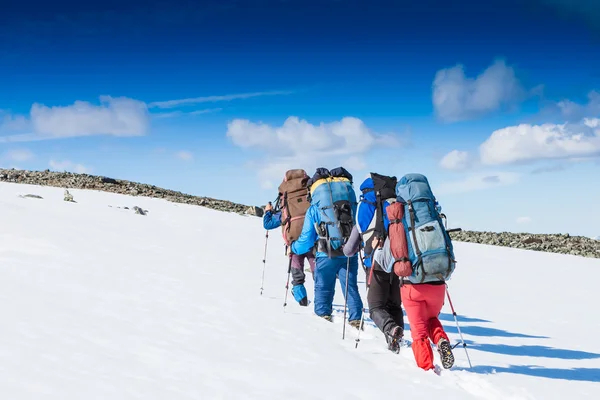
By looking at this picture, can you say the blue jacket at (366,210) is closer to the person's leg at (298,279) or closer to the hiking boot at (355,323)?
the hiking boot at (355,323)

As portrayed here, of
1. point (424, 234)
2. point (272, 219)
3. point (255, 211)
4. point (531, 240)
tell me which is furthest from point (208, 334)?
point (531, 240)

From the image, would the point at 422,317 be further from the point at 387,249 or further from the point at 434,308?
the point at 387,249

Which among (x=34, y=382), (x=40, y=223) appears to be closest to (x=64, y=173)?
(x=40, y=223)

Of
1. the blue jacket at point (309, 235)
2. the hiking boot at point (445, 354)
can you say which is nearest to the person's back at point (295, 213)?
the blue jacket at point (309, 235)

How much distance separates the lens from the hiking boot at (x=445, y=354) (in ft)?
21.7

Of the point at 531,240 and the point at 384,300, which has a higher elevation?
the point at 531,240

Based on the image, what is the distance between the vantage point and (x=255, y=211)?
Result: 3312 cm

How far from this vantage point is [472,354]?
8742 millimetres

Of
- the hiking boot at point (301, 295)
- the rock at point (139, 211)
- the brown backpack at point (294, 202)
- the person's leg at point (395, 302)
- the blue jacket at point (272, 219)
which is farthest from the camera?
the rock at point (139, 211)

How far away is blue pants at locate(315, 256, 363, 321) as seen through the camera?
9023 mm

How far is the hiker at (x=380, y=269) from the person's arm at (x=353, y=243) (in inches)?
0.6

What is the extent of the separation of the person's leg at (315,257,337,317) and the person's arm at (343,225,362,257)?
3.39 feet

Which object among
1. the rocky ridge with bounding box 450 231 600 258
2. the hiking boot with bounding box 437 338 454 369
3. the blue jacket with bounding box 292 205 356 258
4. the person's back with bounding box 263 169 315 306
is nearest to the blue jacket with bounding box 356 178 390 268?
the blue jacket with bounding box 292 205 356 258

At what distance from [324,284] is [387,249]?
92.3 inches
